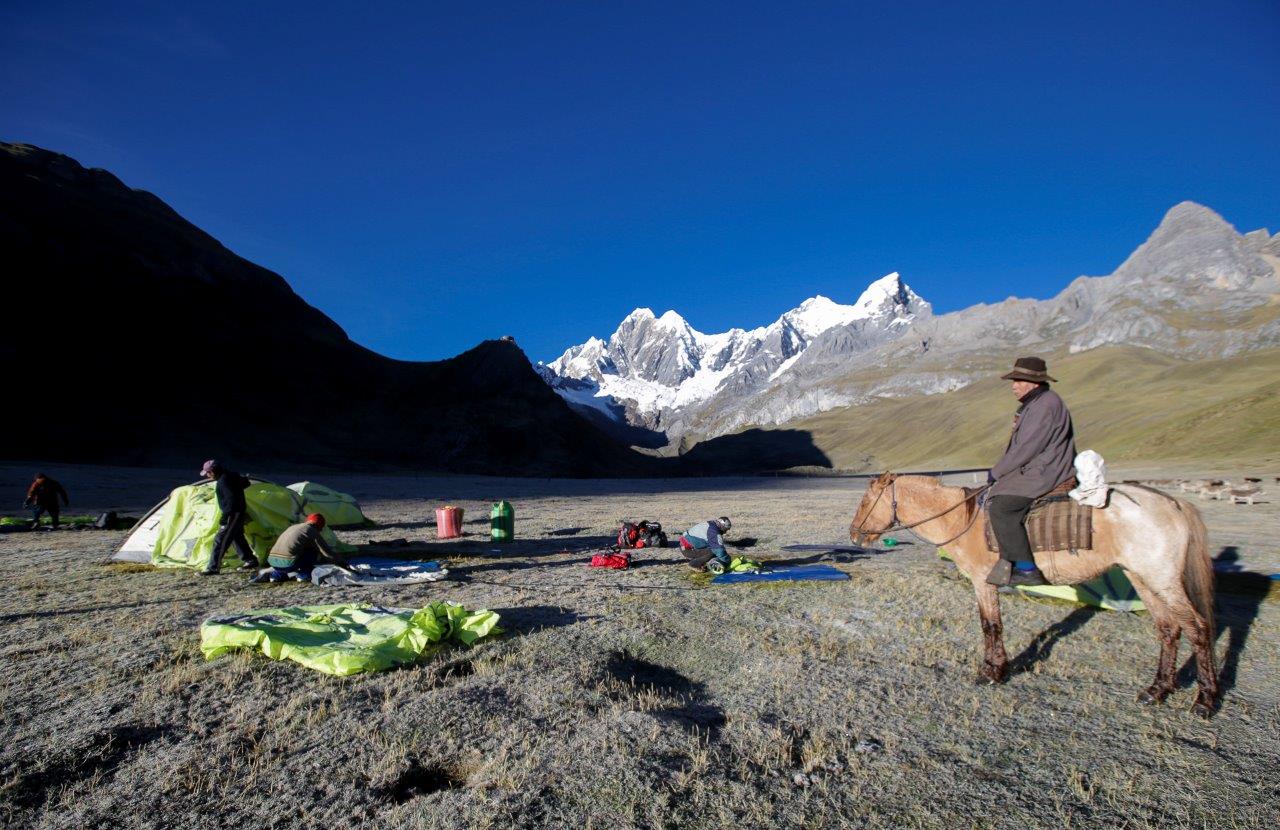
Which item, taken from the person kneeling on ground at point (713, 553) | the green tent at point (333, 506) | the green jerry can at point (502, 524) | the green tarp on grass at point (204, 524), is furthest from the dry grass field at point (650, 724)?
the green tent at point (333, 506)

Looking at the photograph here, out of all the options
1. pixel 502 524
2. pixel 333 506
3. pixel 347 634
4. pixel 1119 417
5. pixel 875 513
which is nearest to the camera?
pixel 347 634

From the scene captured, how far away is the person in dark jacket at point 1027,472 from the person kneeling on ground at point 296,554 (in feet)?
40.6

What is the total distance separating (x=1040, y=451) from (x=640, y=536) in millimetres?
12904

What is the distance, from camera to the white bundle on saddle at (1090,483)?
747 cm

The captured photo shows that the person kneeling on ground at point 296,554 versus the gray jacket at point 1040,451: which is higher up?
the gray jacket at point 1040,451

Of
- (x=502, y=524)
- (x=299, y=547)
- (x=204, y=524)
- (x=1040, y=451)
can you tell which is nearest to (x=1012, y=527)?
(x=1040, y=451)

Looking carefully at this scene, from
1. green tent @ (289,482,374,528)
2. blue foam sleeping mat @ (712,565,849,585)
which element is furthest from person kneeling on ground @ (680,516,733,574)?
green tent @ (289,482,374,528)

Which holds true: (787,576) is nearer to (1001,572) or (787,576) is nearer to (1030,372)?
(1001,572)

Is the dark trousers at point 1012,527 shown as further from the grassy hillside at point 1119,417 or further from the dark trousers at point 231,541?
the grassy hillside at point 1119,417

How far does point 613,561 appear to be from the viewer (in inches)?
614

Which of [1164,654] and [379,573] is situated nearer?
[1164,654]

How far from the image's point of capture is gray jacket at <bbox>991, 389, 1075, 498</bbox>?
782cm

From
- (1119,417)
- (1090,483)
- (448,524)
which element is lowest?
(448,524)

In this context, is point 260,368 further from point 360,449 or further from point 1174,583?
point 1174,583
